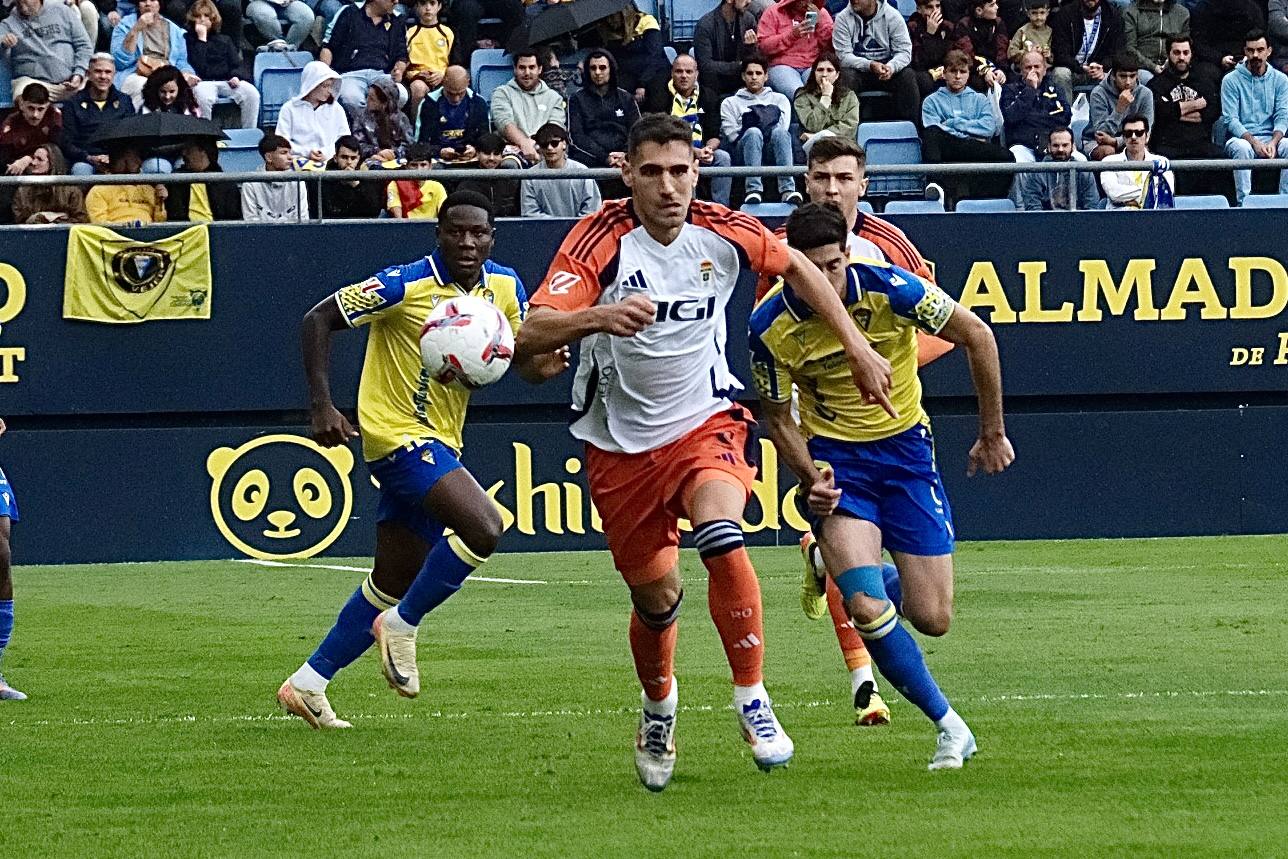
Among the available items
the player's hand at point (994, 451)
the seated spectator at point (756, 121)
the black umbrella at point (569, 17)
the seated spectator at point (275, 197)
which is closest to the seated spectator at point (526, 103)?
the black umbrella at point (569, 17)

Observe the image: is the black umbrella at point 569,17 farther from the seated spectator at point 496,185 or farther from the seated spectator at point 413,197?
the seated spectator at point 413,197

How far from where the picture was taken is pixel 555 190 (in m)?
16.8

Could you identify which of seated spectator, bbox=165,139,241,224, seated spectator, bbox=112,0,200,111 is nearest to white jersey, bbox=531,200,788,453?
seated spectator, bbox=165,139,241,224

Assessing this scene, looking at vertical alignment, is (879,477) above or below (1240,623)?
above

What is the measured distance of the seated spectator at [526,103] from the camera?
689 inches

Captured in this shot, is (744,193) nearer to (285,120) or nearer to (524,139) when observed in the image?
(524,139)

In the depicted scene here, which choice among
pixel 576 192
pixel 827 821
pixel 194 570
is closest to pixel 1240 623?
pixel 827 821

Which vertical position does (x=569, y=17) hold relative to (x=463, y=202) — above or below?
above

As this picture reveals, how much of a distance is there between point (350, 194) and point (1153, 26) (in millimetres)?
7799

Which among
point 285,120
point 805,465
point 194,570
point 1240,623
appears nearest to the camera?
point 805,465

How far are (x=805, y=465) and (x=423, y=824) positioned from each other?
6.44ft

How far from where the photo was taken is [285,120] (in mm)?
17453

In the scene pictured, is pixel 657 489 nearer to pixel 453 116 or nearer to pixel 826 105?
pixel 453 116

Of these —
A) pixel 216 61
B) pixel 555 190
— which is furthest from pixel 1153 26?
pixel 216 61
